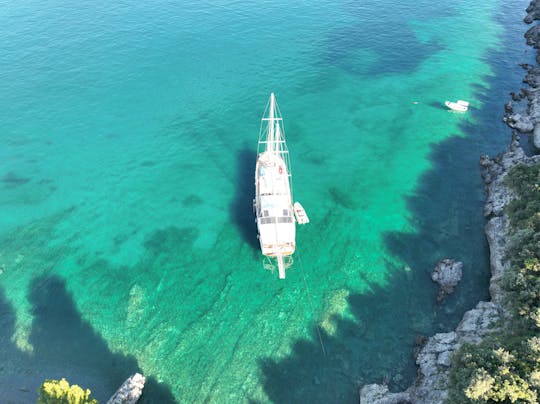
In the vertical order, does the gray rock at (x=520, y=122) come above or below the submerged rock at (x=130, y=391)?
above

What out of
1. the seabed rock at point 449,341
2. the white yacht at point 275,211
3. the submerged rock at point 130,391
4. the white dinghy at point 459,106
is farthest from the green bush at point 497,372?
the white dinghy at point 459,106

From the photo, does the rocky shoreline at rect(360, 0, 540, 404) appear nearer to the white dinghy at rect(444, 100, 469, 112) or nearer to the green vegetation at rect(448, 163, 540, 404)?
the green vegetation at rect(448, 163, 540, 404)

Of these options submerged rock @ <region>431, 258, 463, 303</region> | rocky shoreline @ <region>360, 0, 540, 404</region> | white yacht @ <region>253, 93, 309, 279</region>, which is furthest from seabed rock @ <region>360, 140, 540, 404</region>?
white yacht @ <region>253, 93, 309, 279</region>

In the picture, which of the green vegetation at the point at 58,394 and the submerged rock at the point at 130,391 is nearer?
the green vegetation at the point at 58,394

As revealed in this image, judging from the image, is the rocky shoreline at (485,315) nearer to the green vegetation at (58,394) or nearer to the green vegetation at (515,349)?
the green vegetation at (515,349)

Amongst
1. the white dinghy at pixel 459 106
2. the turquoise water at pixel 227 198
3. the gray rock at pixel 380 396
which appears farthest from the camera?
the white dinghy at pixel 459 106

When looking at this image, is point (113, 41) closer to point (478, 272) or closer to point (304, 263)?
point (304, 263)

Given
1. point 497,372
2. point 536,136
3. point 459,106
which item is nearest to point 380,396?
point 497,372

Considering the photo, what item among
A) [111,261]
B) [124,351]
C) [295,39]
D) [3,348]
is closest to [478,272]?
[124,351]

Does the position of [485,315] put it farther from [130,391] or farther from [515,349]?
[130,391]
